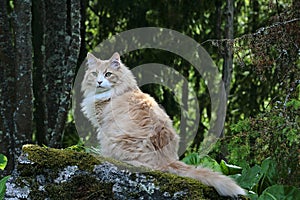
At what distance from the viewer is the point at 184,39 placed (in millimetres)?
8352

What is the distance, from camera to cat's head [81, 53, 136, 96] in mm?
5062

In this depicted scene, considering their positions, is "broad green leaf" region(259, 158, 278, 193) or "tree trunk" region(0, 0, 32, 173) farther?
"tree trunk" region(0, 0, 32, 173)

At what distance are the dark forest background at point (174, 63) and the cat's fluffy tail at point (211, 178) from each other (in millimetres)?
892

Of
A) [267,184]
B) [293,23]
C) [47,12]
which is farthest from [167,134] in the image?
[47,12]

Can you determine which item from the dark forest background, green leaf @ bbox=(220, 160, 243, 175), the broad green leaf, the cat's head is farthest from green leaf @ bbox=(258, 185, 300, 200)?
the cat's head

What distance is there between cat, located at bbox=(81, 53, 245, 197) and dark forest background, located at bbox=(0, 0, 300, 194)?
0.86 meters

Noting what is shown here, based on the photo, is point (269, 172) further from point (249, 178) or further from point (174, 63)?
point (174, 63)

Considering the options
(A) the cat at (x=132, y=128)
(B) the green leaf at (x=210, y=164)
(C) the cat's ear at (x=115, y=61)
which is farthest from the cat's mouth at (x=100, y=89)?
(B) the green leaf at (x=210, y=164)

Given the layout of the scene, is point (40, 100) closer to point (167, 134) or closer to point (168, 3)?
point (168, 3)

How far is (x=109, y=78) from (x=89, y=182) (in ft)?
4.22

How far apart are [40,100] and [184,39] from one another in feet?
7.72

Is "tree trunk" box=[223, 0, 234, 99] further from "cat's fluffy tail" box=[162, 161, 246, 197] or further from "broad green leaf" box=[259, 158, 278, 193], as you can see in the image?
"cat's fluffy tail" box=[162, 161, 246, 197]

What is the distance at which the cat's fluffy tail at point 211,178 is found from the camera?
4007 millimetres

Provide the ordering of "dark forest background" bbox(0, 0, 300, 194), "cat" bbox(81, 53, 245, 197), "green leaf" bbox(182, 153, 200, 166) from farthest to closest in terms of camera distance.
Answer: "green leaf" bbox(182, 153, 200, 166) → "dark forest background" bbox(0, 0, 300, 194) → "cat" bbox(81, 53, 245, 197)
